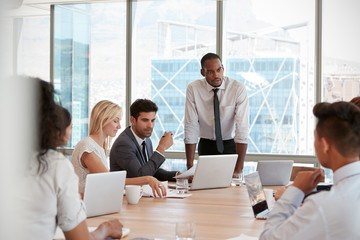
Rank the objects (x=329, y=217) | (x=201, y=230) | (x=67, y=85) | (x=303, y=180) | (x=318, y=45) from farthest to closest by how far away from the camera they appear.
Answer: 1. (x=67, y=85)
2. (x=318, y=45)
3. (x=201, y=230)
4. (x=303, y=180)
5. (x=329, y=217)

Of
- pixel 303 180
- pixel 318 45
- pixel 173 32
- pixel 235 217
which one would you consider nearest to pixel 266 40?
pixel 318 45

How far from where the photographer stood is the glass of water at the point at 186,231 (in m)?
1.42

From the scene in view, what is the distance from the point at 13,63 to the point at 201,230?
150 centimetres

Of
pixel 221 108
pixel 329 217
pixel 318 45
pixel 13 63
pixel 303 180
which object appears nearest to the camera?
pixel 13 63

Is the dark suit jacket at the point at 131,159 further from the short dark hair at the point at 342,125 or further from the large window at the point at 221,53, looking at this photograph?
the large window at the point at 221,53

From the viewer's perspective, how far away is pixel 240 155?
3531 millimetres

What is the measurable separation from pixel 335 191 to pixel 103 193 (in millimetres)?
1131

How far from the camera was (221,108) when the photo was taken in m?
3.80

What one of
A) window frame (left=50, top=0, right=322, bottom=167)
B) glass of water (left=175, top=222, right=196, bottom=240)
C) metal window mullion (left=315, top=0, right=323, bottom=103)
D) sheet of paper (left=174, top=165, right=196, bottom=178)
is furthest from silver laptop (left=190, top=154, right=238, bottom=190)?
metal window mullion (left=315, top=0, right=323, bottom=103)

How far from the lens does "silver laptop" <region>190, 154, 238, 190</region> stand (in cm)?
278

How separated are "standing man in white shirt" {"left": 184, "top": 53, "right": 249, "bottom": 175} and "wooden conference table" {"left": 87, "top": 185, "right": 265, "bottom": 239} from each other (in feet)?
3.49

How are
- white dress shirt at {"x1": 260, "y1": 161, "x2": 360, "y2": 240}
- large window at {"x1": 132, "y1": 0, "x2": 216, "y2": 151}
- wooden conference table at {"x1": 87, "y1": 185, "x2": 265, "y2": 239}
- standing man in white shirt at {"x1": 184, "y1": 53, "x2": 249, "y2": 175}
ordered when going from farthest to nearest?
1. large window at {"x1": 132, "y1": 0, "x2": 216, "y2": 151}
2. standing man in white shirt at {"x1": 184, "y1": 53, "x2": 249, "y2": 175}
3. wooden conference table at {"x1": 87, "y1": 185, "x2": 265, "y2": 239}
4. white dress shirt at {"x1": 260, "y1": 161, "x2": 360, "y2": 240}

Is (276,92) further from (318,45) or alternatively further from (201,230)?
(201,230)

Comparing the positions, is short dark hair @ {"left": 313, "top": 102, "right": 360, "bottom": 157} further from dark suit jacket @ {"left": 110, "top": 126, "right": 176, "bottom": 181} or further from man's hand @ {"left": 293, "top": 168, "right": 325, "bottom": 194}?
dark suit jacket @ {"left": 110, "top": 126, "right": 176, "bottom": 181}
